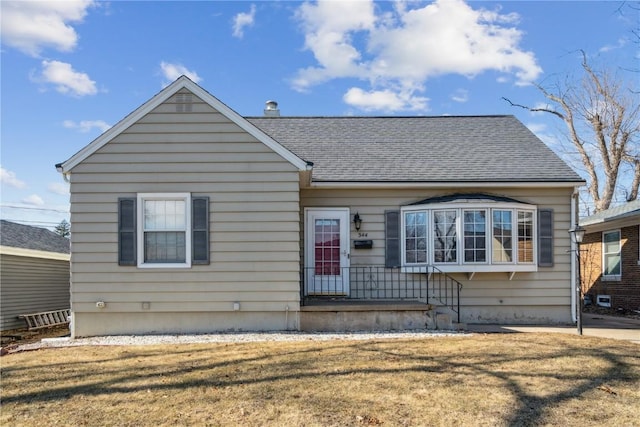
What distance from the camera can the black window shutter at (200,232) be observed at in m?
8.27

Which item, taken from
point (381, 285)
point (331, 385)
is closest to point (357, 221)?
point (381, 285)

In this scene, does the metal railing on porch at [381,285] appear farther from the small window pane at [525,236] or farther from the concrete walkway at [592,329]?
the small window pane at [525,236]

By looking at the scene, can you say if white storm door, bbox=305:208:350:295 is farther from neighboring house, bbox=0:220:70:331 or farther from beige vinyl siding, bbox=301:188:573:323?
neighboring house, bbox=0:220:70:331

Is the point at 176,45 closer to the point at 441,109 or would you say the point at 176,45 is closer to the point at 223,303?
the point at 223,303

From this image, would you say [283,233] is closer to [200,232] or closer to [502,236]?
[200,232]

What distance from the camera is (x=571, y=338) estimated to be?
7500 millimetres

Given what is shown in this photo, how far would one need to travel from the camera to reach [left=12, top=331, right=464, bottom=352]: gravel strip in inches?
302

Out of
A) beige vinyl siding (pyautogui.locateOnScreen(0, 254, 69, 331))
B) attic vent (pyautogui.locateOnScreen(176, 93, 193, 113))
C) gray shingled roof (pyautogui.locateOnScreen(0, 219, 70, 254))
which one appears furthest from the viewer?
gray shingled roof (pyautogui.locateOnScreen(0, 219, 70, 254))

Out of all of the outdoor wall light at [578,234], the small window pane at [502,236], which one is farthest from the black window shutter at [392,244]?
the outdoor wall light at [578,234]

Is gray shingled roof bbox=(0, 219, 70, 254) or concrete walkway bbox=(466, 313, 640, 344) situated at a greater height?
gray shingled roof bbox=(0, 219, 70, 254)

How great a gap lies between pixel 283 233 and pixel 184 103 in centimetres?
284

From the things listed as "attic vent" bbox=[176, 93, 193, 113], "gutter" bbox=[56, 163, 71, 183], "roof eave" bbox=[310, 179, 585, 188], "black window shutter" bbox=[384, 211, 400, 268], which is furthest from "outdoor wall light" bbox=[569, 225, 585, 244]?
"gutter" bbox=[56, 163, 71, 183]

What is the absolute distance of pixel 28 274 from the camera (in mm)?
16828

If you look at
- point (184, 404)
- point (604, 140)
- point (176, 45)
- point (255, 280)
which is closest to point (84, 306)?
point (255, 280)
